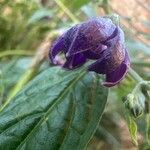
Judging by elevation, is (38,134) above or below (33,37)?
above

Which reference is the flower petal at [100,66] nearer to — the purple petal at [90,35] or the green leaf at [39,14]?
the purple petal at [90,35]

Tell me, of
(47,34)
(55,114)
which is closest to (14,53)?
(47,34)

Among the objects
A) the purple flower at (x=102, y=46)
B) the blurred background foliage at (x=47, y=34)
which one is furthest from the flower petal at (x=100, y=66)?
the blurred background foliage at (x=47, y=34)

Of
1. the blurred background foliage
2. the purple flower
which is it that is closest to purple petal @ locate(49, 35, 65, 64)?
the purple flower

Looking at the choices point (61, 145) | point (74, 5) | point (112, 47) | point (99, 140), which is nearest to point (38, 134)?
point (61, 145)

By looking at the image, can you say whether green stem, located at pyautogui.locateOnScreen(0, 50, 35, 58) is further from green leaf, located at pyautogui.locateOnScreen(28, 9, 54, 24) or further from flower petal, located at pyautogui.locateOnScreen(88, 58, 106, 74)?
flower petal, located at pyautogui.locateOnScreen(88, 58, 106, 74)

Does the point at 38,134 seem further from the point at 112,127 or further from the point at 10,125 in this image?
the point at 112,127

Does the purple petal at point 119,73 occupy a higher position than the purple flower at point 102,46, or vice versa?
the purple flower at point 102,46

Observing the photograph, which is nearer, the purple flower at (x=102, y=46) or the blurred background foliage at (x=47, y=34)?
the purple flower at (x=102, y=46)
